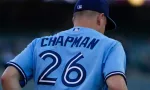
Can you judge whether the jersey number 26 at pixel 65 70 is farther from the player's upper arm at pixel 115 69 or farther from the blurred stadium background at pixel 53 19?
the blurred stadium background at pixel 53 19

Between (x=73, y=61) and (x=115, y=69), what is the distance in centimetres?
28

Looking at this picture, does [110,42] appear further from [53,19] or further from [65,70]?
[53,19]

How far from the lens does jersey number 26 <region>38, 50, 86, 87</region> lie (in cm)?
285

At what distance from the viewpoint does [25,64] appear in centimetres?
295

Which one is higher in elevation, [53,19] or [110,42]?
[110,42]

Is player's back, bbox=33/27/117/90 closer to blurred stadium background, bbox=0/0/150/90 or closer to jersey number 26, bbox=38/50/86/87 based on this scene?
jersey number 26, bbox=38/50/86/87

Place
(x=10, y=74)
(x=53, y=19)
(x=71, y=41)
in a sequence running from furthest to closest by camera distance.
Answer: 1. (x=53, y=19)
2. (x=71, y=41)
3. (x=10, y=74)

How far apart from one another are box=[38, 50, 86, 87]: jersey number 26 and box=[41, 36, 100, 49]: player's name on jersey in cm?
6

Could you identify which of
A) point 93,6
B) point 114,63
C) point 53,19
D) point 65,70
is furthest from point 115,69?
point 53,19

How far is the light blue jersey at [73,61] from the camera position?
2809 mm

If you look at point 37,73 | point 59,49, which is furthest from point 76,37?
point 37,73

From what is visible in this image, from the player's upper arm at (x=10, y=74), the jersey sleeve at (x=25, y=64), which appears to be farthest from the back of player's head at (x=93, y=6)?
the player's upper arm at (x=10, y=74)

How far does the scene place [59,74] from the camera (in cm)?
289

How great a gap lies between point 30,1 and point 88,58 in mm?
12503
